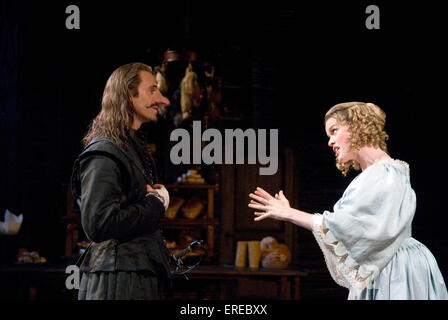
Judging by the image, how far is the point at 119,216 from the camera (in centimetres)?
233

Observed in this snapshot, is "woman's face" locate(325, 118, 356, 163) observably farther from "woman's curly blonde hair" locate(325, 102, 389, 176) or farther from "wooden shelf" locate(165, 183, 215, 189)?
"wooden shelf" locate(165, 183, 215, 189)

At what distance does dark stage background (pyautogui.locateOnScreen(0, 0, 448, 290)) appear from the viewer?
16.7ft

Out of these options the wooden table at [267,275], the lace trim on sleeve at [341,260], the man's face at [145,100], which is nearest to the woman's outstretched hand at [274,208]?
the lace trim on sleeve at [341,260]

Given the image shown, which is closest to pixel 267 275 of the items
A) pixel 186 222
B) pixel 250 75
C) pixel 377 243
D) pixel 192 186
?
pixel 186 222

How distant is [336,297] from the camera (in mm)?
6719

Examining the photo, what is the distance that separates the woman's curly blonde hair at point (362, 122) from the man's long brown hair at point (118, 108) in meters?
0.99

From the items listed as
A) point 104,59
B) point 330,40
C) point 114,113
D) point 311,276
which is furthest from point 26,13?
point 311,276

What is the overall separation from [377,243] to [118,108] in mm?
1297

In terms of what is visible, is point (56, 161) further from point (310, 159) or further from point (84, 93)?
point (310, 159)

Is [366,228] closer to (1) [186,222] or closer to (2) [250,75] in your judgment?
(1) [186,222]

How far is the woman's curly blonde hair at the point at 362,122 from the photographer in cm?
283

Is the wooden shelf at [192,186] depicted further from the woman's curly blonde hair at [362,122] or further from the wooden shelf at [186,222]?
the woman's curly blonde hair at [362,122]

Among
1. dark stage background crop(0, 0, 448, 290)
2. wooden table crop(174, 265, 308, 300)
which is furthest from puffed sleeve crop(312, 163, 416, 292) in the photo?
dark stage background crop(0, 0, 448, 290)

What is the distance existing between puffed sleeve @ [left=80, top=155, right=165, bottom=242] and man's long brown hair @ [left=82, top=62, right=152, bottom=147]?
7.3 inches
